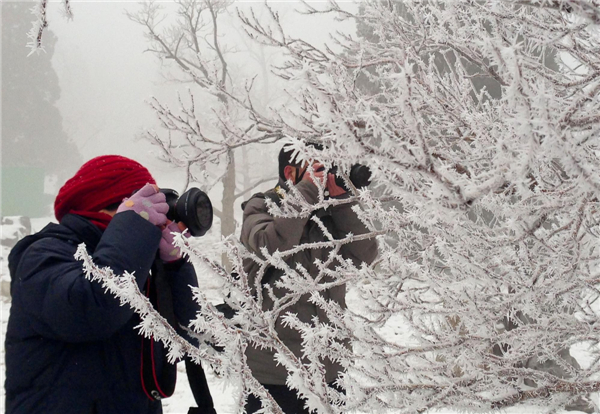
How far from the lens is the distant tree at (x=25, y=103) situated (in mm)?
18500

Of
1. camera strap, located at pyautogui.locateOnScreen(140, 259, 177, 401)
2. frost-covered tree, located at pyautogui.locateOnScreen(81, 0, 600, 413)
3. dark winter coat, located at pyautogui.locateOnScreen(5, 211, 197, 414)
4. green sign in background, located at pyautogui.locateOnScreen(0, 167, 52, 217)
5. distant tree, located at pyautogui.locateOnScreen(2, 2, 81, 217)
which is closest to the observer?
frost-covered tree, located at pyautogui.locateOnScreen(81, 0, 600, 413)

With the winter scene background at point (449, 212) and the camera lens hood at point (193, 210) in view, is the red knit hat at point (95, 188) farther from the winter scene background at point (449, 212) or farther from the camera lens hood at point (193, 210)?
the winter scene background at point (449, 212)

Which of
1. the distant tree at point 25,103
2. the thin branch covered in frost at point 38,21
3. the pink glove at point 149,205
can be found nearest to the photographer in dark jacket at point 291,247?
the pink glove at point 149,205

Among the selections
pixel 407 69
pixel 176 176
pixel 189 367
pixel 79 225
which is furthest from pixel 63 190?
pixel 176 176

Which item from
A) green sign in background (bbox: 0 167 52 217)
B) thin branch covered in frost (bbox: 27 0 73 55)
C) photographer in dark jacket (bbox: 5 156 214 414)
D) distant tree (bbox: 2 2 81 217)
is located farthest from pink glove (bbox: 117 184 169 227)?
green sign in background (bbox: 0 167 52 217)

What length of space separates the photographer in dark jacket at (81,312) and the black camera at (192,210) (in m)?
0.04

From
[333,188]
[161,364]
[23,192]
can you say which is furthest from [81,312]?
[23,192]

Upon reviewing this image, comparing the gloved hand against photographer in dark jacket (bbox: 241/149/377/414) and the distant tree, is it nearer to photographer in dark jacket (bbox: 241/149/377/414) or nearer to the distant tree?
photographer in dark jacket (bbox: 241/149/377/414)

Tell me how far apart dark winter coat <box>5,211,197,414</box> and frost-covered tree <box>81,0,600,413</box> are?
27 cm

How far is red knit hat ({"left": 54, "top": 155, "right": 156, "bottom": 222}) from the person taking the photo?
4.03ft

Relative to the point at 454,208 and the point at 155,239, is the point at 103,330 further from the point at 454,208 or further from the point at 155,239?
the point at 454,208

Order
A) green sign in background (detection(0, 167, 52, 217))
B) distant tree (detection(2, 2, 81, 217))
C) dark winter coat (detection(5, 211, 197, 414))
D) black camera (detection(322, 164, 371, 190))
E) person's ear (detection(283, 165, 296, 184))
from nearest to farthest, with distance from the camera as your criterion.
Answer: dark winter coat (detection(5, 211, 197, 414)), black camera (detection(322, 164, 371, 190)), person's ear (detection(283, 165, 296, 184)), distant tree (detection(2, 2, 81, 217)), green sign in background (detection(0, 167, 52, 217))

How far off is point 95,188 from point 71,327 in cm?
41

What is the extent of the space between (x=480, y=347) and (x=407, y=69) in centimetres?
91
